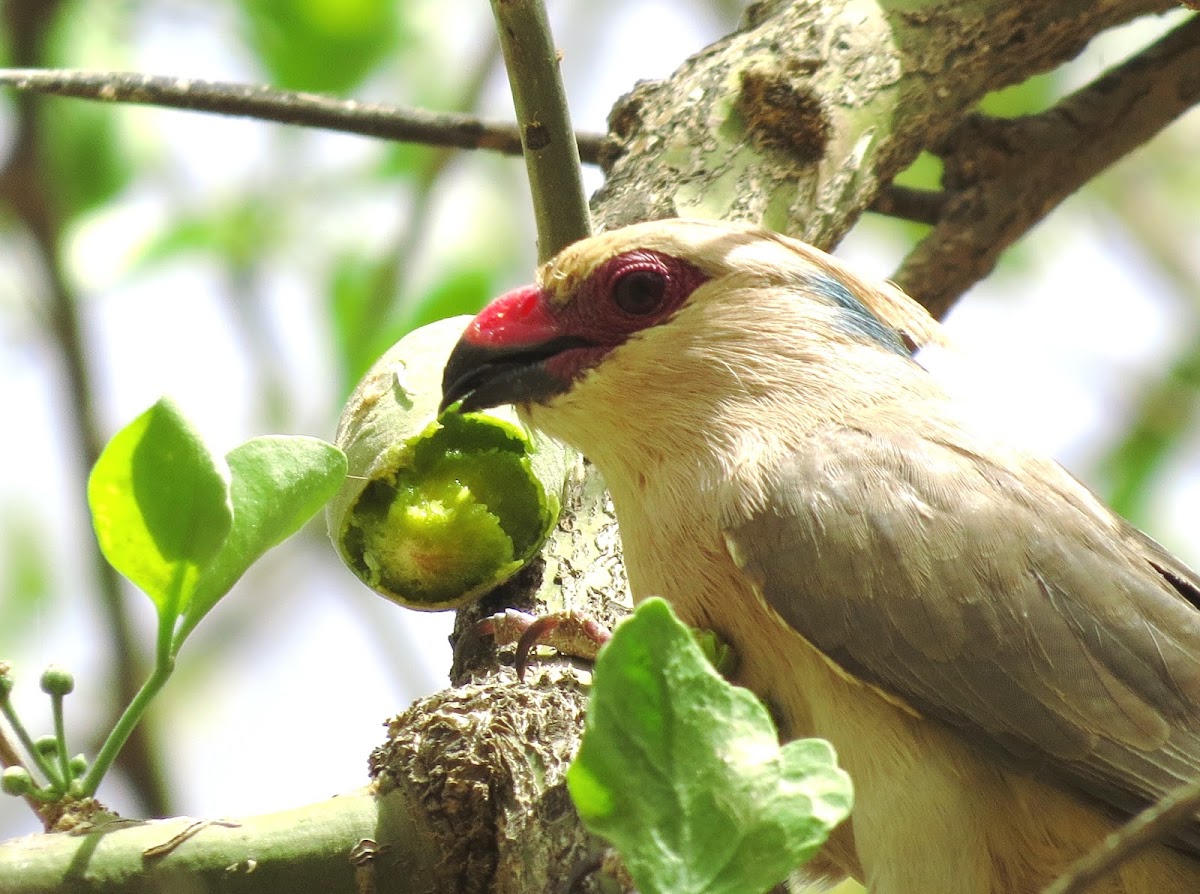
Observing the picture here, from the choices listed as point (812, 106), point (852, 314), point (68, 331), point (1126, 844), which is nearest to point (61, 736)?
point (1126, 844)

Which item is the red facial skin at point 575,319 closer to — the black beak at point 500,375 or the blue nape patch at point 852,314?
the black beak at point 500,375

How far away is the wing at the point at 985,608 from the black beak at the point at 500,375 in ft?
1.65

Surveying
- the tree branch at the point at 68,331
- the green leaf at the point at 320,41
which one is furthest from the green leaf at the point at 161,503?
the green leaf at the point at 320,41

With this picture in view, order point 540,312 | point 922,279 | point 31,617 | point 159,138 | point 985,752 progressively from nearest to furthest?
1. point 985,752
2. point 540,312
3. point 922,279
4. point 159,138
5. point 31,617

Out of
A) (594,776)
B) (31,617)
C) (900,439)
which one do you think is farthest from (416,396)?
(31,617)

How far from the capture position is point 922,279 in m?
4.11

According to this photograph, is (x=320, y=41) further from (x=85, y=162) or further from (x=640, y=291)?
(x=640, y=291)

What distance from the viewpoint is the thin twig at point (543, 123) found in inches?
102

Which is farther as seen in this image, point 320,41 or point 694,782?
point 320,41

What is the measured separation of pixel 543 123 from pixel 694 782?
1640 millimetres

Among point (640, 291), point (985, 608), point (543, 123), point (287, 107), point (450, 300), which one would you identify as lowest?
point (985, 608)

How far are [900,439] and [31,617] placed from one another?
4251mm

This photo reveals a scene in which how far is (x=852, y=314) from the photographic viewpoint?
3.17 meters

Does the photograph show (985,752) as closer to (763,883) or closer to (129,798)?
(763,883)
